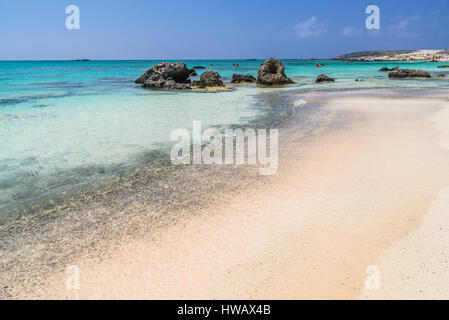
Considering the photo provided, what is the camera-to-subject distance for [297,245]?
3.69 m

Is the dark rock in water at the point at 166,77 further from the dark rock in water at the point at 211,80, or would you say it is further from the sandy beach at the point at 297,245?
the sandy beach at the point at 297,245

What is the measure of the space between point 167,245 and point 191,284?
0.85 m

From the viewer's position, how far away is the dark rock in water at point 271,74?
110ft

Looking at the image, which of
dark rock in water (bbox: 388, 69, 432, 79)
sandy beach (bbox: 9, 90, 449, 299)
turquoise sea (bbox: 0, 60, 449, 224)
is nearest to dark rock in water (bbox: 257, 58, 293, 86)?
turquoise sea (bbox: 0, 60, 449, 224)

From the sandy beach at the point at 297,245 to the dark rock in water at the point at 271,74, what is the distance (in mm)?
28610

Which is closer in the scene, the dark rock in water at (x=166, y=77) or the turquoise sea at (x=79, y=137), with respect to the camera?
the turquoise sea at (x=79, y=137)

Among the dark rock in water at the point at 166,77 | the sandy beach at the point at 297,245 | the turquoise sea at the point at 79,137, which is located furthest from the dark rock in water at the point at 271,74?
the sandy beach at the point at 297,245

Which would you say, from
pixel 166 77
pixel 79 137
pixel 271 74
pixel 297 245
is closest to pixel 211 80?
pixel 166 77

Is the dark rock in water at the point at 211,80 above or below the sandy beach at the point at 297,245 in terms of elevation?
above

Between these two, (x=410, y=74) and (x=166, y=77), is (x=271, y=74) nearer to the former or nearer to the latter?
(x=166, y=77)

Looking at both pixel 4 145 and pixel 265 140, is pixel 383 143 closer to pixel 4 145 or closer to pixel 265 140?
pixel 265 140

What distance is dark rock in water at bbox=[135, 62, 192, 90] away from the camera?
30.9 m

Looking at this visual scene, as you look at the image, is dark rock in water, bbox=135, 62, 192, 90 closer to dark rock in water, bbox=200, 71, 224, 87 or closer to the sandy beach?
dark rock in water, bbox=200, 71, 224, 87

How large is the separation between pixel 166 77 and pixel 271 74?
41.7ft
